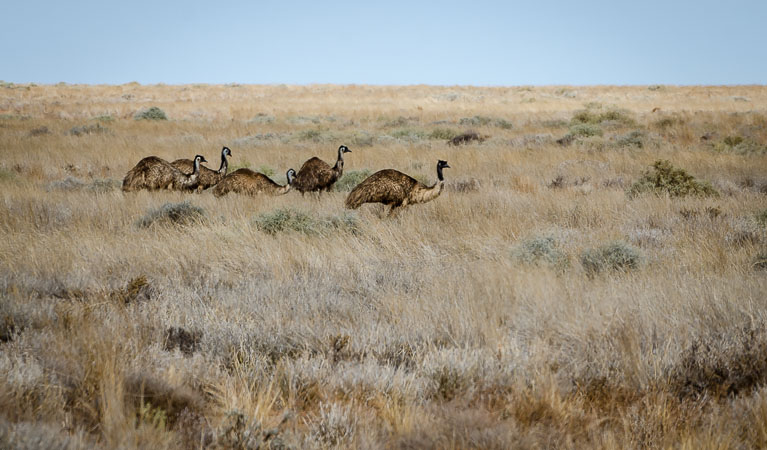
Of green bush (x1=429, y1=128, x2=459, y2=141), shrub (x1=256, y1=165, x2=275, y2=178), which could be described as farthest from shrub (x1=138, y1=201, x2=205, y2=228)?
green bush (x1=429, y1=128, x2=459, y2=141)

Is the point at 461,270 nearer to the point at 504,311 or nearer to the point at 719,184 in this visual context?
the point at 504,311

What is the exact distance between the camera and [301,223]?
293 inches

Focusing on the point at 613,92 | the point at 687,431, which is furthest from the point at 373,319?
the point at 613,92

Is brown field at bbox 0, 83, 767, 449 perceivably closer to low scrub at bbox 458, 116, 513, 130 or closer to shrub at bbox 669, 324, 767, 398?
shrub at bbox 669, 324, 767, 398

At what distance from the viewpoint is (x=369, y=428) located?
106 inches

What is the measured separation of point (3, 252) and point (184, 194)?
4.51m

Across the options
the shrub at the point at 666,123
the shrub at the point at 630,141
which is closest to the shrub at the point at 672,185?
the shrub at the point at 630,141

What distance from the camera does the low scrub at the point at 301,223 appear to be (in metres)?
7.32

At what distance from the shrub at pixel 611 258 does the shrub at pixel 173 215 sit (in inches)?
196

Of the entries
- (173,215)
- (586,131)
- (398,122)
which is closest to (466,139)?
(586,131)

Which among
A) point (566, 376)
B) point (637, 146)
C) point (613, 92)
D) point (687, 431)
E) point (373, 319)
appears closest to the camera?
point (687, 431)

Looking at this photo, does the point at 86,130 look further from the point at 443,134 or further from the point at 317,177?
the point at 317,177

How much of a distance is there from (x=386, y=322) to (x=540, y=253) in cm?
241

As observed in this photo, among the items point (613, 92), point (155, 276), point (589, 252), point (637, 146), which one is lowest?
point (155, 276)
